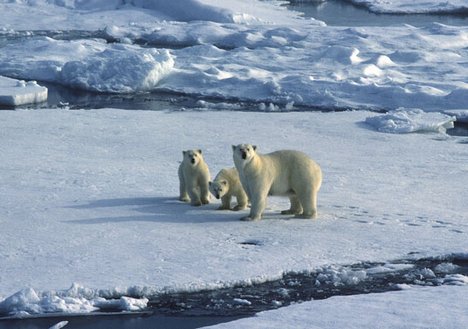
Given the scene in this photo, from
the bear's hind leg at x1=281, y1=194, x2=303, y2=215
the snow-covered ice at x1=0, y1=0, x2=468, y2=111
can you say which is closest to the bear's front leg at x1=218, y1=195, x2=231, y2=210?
the bear's hind leg at x1=281, y1=194, x2=303, y2=215

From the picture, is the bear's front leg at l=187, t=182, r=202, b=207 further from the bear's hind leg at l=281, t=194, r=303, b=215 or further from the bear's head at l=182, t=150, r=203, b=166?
the bear's hind leg at l=281, t=194, r=303, b=215

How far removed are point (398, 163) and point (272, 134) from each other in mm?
1922

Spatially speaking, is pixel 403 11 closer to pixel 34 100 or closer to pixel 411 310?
pixel 34 100

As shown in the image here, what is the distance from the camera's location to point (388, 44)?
17703 mm

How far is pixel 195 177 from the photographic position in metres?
6.92

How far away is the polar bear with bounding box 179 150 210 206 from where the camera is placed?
6.84 meters

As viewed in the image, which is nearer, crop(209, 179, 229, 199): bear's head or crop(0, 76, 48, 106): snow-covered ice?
crop(209, 179, 229, 199): bear's head

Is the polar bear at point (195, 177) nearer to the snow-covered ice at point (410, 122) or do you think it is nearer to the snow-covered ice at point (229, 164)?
the snow-covered ice at point (229, 164)

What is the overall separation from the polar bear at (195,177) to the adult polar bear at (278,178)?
417 millimetres

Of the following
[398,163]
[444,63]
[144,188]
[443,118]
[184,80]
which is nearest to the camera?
[144,188]

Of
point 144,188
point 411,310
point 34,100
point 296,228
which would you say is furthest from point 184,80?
point 411,310

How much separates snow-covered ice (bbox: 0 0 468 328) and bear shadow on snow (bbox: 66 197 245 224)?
2 centimetres

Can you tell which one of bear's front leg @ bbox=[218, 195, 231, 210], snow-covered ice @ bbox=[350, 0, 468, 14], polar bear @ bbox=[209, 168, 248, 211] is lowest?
bear's front leg @ bbox=[218, 195, 231, 210]

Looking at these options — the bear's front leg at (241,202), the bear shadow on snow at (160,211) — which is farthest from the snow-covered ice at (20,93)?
the bear's front leg at (241,202)
